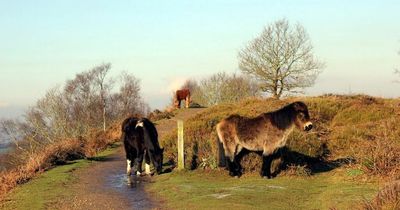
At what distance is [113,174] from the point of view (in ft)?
60.7

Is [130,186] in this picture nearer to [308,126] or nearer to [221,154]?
[221,154]

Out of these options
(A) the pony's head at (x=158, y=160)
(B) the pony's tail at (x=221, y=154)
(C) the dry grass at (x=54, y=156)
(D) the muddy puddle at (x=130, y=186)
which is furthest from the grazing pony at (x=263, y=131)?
(C) the dry grass at (x=54, y=156)

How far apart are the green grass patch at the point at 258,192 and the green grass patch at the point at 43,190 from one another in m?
2.89

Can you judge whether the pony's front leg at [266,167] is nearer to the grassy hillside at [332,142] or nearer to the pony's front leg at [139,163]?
the grassy hillside at [332,142]

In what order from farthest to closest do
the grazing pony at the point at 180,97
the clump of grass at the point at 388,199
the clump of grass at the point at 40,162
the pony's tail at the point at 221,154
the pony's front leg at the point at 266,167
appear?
the grazing pony at the point at 180,97, the clump of grass at the point at 40,162, the pony's tail at the point at 221,154, the pony's front leg at the point at 266,167, the clump of grass at the point at 388,199

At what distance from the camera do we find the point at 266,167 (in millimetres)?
14695

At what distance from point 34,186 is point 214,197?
6.67 m

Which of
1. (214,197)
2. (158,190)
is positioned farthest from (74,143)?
(214,197)

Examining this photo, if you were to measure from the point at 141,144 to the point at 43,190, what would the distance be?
347 centimetres

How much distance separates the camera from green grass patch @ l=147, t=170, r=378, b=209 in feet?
36.8

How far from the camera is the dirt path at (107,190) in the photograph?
490 inches

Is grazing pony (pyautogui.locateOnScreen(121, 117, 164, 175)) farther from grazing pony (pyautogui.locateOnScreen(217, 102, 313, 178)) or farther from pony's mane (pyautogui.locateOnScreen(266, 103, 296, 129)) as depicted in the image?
pony's mane (pyautogui.locateOnScreen(266, 103, 296, 129))

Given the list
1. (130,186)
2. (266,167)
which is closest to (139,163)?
(130,186)

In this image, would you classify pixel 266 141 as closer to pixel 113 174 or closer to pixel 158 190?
pixel 158 190
